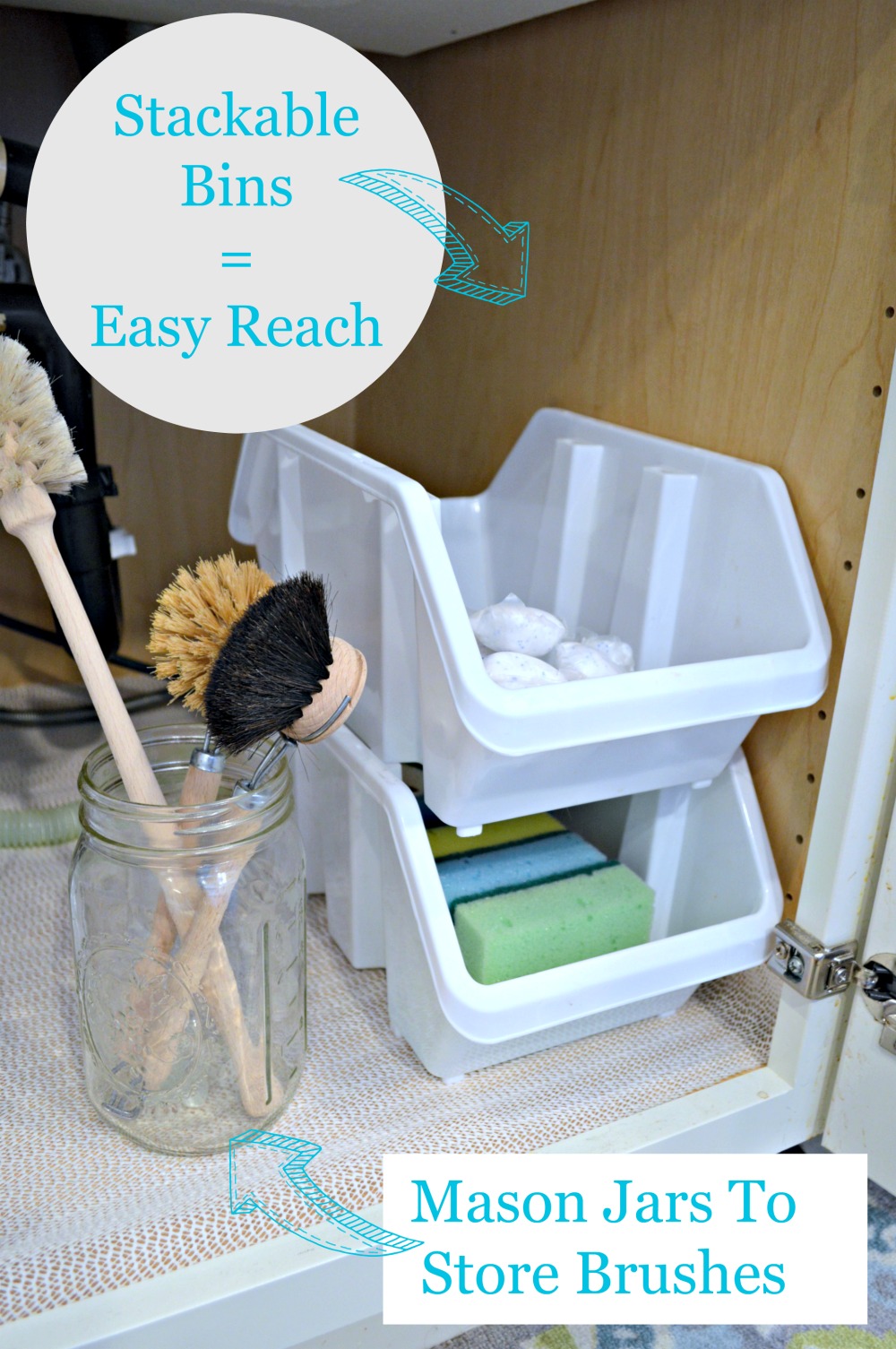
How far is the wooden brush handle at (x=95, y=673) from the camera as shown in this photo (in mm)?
438

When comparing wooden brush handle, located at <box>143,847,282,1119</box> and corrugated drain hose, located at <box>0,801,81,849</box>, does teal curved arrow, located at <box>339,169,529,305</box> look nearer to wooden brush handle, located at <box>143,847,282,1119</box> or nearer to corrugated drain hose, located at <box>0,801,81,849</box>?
wooden brush handle, located at <box>143,847,282,1119</box>

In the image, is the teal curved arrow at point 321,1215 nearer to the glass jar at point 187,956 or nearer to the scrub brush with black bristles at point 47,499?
the glass jar at point 187,956

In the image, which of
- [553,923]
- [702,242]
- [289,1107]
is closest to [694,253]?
[702,242]

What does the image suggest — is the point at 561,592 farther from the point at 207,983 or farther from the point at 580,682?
the point at 207,983

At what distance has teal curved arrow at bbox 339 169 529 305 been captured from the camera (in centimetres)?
49

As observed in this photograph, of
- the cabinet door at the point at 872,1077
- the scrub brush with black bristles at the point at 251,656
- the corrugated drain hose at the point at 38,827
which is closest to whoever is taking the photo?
the scrub brush with black bristles at the point at 251,656

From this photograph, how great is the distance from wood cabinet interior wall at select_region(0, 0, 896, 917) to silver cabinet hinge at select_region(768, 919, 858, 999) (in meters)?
0.04

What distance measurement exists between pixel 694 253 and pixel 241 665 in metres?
0.38

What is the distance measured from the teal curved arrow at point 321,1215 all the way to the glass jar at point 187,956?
0.02 metres

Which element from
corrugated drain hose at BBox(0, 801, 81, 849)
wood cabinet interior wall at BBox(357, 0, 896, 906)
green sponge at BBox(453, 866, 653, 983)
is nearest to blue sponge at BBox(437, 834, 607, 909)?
green sponge at BBox(453, 866, 653, 983)

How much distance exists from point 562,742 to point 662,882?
212 millimetres

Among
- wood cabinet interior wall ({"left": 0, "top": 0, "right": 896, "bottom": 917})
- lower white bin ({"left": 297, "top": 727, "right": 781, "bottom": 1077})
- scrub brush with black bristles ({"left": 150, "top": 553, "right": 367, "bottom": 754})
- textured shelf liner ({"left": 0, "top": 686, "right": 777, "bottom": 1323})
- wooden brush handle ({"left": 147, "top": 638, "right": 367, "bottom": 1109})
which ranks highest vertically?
wood cabinet interior wall ({"left": 0, "top": 0, "right": 896, "bottom": 917})

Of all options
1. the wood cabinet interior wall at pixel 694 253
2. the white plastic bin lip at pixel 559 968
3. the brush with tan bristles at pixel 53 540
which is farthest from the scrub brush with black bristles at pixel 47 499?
the wood cabinet interior wall at pixel 694 253

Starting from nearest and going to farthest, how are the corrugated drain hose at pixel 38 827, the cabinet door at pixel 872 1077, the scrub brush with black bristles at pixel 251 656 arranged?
the scrub brush with black bristles at pixel 251 656 < the cabinet door at pixel 872 1077 < the corrugated drain hose at pixel 38 827
